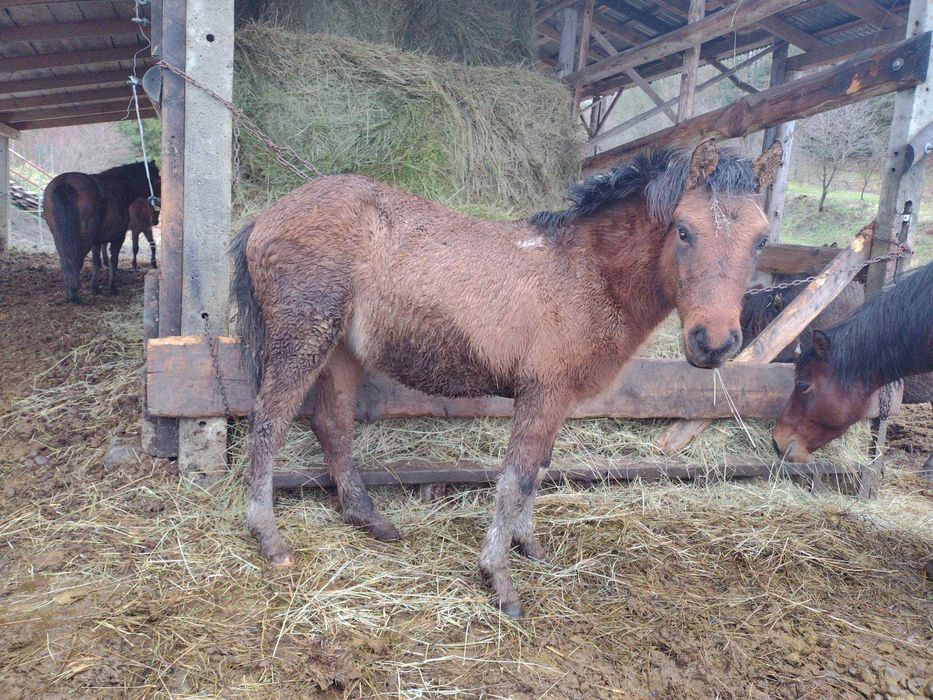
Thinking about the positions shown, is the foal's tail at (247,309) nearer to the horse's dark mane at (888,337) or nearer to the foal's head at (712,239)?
the foal's head at (712,239)

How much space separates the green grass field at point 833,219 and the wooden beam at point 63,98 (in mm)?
17716

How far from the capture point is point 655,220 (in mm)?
2803

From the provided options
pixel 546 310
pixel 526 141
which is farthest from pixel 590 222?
pixel 526 141

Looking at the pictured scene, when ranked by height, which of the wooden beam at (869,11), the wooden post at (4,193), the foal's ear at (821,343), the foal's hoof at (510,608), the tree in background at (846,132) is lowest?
the foal's hoof at (510,608)

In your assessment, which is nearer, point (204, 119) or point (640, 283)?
point (640, 283)

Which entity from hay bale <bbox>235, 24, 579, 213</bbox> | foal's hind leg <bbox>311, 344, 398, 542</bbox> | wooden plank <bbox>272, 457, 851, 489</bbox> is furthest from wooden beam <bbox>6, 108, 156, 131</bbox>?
wooden plank <bbox>272, 457, 851, 489</bbox>

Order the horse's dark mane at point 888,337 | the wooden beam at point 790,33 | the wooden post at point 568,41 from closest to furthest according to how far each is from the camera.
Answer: the horse's dark mane at point 888,337, the wooden beam at point 790,33, the wooden post at point 568,41

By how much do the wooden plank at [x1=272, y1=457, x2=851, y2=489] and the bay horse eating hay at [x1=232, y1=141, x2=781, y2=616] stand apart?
0.49 meters

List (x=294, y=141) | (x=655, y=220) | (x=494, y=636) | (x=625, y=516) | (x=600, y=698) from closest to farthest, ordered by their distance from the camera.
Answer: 1. (x=600, y=698)
2. (x=494, y=636)
3. (x=655, y=220)
4. (x=625, y=516)
5. (x=294, y=141)

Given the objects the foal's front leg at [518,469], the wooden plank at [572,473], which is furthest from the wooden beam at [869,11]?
the foal's front leg at [518,469]

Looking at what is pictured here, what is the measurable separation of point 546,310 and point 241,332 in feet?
5.49

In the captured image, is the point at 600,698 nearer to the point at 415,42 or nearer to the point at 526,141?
the point at 526,141

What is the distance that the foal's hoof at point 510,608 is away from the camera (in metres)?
2.65

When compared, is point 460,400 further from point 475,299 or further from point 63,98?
point 63,98
